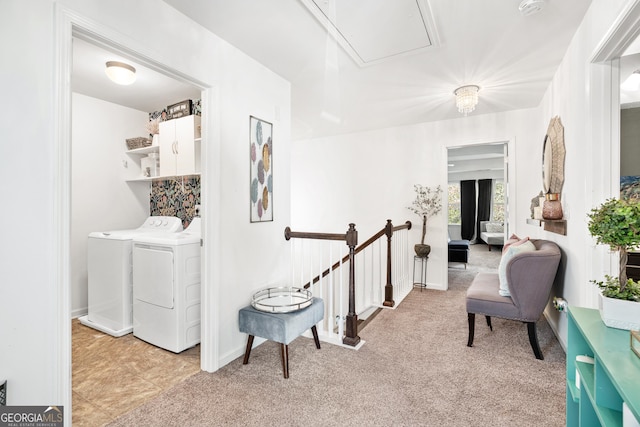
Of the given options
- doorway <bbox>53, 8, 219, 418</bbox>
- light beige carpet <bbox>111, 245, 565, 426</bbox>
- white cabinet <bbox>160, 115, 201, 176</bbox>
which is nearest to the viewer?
doorway <bbox>53, 8, 219, 418</bbox>

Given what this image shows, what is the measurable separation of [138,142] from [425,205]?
151 inches

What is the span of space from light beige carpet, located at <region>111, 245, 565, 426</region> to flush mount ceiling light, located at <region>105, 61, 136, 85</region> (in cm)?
248

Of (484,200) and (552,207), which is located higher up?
(484,200)

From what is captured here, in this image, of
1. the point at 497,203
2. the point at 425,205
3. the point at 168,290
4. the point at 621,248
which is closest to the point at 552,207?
the point at 621,248

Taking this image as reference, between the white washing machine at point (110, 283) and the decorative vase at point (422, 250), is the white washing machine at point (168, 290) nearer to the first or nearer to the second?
the white washing machine at point (110, 283)

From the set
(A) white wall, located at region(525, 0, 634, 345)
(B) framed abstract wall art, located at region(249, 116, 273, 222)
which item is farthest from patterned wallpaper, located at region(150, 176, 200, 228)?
(A) white wall, located at region(525, 0, 634, 345)

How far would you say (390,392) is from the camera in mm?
1862

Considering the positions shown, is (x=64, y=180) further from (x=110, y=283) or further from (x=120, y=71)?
(x=110, y=283)

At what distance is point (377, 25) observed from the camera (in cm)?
199

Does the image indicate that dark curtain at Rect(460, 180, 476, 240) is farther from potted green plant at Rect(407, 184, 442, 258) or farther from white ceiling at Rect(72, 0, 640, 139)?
white ceiling at Rect(72, 0, 640, 139)

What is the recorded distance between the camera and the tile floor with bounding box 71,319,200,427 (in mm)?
1769

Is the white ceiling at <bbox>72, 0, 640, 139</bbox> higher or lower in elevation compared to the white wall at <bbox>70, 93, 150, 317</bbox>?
higher

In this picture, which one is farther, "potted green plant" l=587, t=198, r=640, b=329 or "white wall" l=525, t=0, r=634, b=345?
"white wall" l=525, t=0, r=634, b=345

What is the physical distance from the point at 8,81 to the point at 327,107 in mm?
2953
